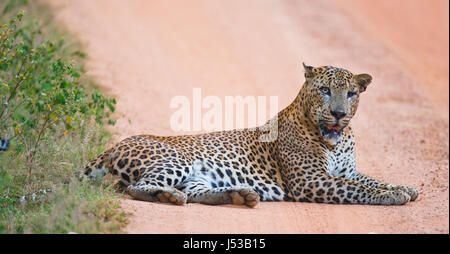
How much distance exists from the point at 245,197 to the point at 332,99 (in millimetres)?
1783

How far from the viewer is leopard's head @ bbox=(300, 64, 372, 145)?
865cm

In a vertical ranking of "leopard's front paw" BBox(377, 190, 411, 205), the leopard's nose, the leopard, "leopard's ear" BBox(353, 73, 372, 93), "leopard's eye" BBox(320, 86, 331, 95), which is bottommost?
"leopard's front paw" BBox(377, 190, 411, 205)

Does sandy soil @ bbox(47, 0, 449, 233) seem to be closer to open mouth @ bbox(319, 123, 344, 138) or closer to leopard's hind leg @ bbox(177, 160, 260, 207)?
leopard's hind leg @ bbox(177, 160, 260, 207)

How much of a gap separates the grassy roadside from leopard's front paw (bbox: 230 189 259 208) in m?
1.36

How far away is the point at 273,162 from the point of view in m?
9.23

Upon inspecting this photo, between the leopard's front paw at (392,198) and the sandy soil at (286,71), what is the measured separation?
0.56ft

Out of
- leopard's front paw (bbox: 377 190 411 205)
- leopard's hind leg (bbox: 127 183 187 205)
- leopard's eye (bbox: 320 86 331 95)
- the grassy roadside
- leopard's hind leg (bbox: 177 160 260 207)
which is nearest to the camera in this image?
the grassy roadside

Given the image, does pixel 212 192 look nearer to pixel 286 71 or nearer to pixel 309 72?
pixel 309 72

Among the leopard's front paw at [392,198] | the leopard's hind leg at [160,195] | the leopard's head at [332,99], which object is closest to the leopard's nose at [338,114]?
the leopard's head at [332,99]

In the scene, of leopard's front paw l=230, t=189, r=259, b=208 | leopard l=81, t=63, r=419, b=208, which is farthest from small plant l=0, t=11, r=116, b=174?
leopard's front paw l=230, t=189, r=259, b=208

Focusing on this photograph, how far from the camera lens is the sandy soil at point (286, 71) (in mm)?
7531

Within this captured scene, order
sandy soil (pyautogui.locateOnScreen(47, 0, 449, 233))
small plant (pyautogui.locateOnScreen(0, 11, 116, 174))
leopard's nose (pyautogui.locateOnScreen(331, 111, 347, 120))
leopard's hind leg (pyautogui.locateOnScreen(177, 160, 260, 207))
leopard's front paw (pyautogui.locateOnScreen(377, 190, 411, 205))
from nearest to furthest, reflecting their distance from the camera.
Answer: sandy soil (pyautogui.locateOnScreen(47, 0, 449, 233)) < leopard's hind leg (pyautogui.locateOnScreen(177, 160, 260, 207)) < leopard's front paw (pyautogui.locateOnScreen(377, 190, 411, 205)) < leopard's nose (pyautogui.locateOnScreen(331, 111, 347, 120)) < small plant (pyautogui.locateOnScreen(0, 11, 116, 174))

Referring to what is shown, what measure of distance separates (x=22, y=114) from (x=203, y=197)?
12.2ft
